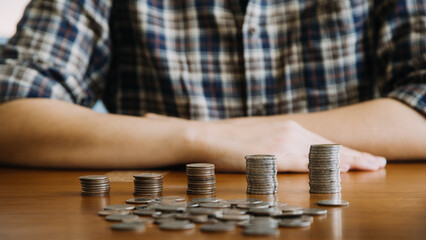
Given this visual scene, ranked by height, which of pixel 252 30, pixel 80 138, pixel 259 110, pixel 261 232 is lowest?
pixel 261 232

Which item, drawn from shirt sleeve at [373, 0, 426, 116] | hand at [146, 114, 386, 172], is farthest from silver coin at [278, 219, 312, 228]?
shirt sleeve at [373, 0, 426, 116]

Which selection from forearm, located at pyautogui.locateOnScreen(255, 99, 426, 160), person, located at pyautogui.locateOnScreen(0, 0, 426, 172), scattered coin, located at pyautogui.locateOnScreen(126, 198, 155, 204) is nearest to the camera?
scattered coin, located at pyautogui.locateOnScreen(126, 198, 155, 204)

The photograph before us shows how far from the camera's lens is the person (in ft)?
5.58

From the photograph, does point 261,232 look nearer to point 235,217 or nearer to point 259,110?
point 235,217

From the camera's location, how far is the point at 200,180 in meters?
0.95

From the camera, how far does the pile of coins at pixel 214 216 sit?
24.2 inches

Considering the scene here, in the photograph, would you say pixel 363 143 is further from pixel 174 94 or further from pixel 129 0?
pixel 129 0

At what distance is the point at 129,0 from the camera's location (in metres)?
2.02

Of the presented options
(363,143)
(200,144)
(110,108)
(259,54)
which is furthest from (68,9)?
(363,143)

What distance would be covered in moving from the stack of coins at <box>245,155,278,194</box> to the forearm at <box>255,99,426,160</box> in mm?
635

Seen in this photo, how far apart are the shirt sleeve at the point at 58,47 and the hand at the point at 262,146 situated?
2.38ft

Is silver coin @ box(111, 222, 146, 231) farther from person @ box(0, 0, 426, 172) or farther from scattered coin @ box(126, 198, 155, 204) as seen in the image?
person @ box(0, 0, 426, 172)

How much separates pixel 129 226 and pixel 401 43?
1.55 meters

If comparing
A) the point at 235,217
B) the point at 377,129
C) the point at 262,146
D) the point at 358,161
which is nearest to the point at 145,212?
the point at 235,217
